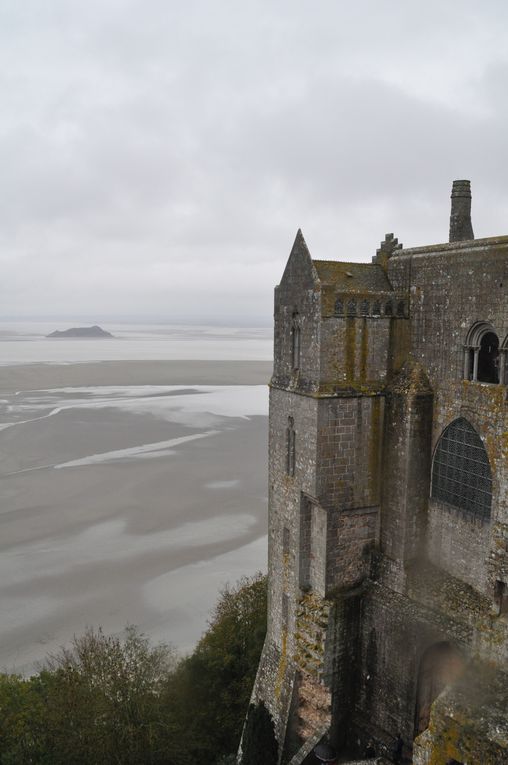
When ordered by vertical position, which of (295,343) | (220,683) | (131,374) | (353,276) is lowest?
(220,683)

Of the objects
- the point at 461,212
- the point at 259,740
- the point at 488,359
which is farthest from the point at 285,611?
the point at 461,212

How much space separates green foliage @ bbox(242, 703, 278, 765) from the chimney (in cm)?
1371

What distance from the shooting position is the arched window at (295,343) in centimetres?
1546

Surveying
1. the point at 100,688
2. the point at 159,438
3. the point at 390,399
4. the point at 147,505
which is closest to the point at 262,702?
the point at 100,688

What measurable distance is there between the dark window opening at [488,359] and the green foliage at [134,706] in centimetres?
1109

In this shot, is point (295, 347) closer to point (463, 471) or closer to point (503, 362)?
point (463, 471)

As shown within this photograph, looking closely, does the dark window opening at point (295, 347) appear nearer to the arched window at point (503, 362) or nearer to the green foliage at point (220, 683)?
the arched window at point (503, 362)

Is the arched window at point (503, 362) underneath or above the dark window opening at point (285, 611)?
above

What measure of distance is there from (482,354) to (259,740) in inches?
446

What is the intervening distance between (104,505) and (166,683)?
17.0m

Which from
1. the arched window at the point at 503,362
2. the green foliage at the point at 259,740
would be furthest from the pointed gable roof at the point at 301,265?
the green foliage at the point at 259,740

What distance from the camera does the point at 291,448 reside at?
52.3ft

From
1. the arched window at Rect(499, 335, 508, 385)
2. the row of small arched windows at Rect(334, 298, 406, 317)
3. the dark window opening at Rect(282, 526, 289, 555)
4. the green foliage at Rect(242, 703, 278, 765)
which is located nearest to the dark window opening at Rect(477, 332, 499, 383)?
the arched window at Rect(499, 335, 508, 385)

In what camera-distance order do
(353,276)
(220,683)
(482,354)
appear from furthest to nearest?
(220,683) < (353,276) < (482,354)
